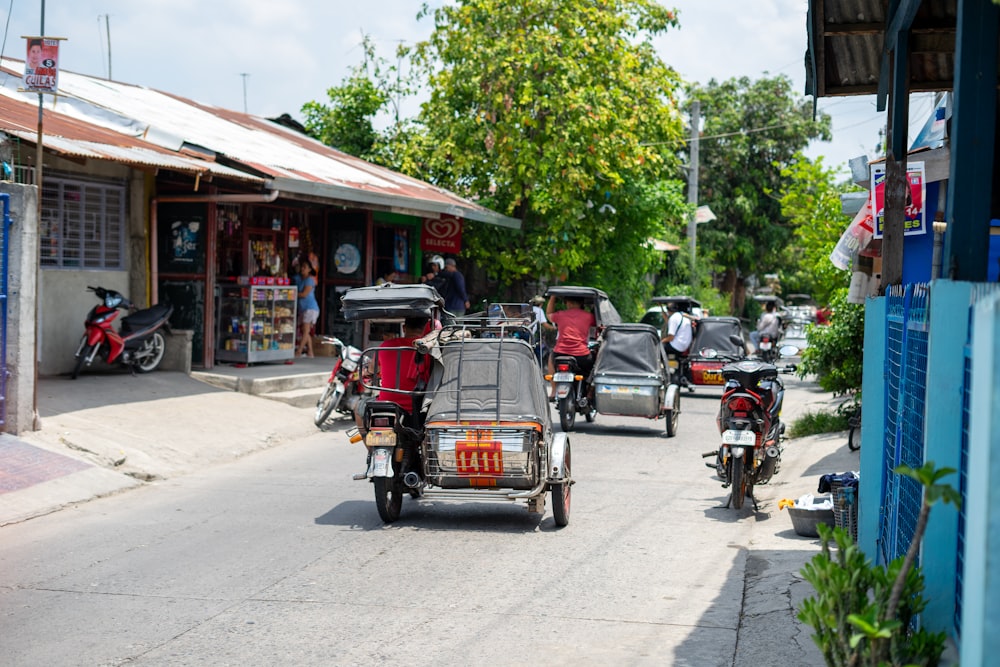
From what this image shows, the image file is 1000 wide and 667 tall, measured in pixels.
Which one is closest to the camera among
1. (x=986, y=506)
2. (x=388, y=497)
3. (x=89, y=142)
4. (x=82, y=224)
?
(x=986, y=506)

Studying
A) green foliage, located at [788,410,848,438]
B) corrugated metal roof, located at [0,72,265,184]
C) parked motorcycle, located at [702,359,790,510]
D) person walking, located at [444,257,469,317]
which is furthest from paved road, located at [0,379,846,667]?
person walking, located at [444,257,469,317]

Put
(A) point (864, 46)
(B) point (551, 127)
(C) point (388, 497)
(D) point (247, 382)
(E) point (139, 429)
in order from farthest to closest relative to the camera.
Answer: (B) point (551, 127) < (D) point (247, 382) < (E) point (139, 429) < (C) point (388, 497) < (A) point (864, 46)

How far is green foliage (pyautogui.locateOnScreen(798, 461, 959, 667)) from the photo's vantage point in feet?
11.4

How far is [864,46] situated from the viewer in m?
Result: 8.22

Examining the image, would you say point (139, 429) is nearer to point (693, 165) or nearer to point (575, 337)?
point (575, 337)

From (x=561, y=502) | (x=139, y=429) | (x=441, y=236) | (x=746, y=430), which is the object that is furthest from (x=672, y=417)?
(x=441, y=236)

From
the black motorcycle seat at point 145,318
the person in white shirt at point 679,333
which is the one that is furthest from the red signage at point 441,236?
the black motorcycle seat at point 145,318

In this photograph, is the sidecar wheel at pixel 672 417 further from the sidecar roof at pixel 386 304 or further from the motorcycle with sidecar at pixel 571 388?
the sidecar roof at pixel 386 304

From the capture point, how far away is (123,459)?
11148mm

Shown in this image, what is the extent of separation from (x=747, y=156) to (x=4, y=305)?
33.4 m

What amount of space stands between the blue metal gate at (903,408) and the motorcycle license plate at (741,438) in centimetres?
356

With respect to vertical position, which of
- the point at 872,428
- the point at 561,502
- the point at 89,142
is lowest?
the point at 561,502

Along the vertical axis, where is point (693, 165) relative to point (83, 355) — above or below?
above

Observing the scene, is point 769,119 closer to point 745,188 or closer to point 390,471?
point 745,188
